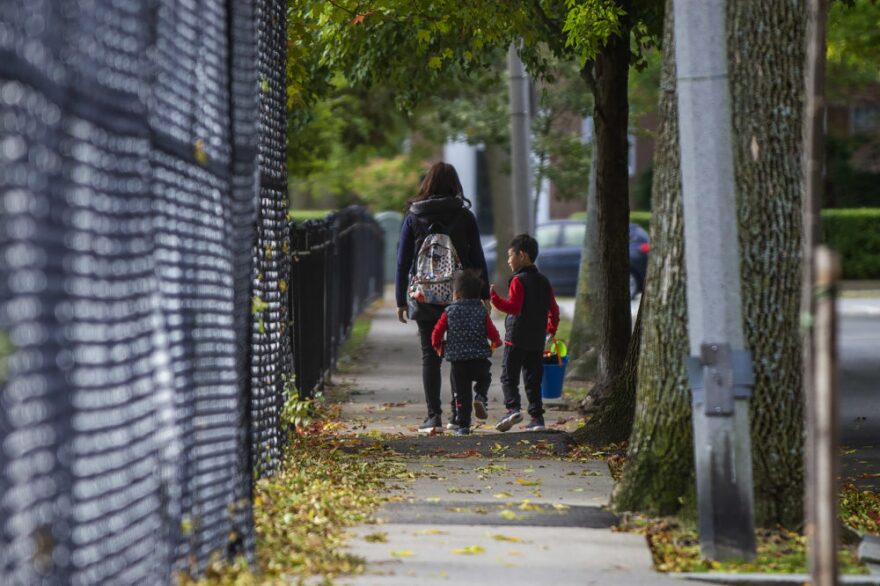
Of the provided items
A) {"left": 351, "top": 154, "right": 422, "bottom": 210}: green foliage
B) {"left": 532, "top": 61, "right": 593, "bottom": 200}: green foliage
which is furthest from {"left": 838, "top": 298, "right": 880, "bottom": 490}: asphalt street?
{"left": 351, "top": 154, "right": 422, "bottom": 210}: green foliage

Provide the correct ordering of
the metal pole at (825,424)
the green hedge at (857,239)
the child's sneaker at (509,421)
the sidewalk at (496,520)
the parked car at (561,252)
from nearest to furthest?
the metal pole at (825,424), the sidewalk at (496,520), the child's sneaker at (509,421), the parked car at (561,252), the green hedge at (857,239)

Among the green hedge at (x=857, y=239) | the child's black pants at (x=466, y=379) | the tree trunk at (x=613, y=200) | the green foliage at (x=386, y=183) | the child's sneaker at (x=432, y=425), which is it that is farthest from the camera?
the green foliage at (x=386, y=183)

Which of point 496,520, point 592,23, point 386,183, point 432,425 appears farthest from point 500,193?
point 496,520

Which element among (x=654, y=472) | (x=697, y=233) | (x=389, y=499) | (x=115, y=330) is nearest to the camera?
(x=115, y=330)

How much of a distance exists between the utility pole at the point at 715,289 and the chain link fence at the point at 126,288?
1.79m

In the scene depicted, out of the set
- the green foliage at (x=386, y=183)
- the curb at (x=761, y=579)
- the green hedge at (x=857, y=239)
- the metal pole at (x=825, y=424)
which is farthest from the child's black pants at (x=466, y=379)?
the green foliage at (x=386, y=183)

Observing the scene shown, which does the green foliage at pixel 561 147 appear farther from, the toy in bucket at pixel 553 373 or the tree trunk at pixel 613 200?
the toy in bucket at pixel 553 373

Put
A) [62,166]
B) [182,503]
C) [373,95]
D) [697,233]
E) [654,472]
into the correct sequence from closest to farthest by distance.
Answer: [62,166] < [182,503] < [697,233] < [654,472] < [373,95]

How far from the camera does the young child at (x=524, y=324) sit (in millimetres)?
9617

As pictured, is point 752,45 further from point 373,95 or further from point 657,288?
point 373,95

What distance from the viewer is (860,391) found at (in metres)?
13.4

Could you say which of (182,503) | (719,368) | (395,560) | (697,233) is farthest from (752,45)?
(182,503)

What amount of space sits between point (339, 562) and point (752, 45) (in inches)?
108

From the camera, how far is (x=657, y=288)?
664cm
